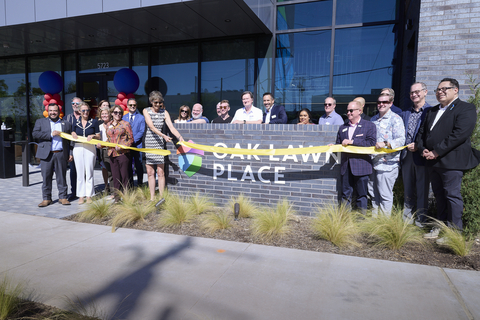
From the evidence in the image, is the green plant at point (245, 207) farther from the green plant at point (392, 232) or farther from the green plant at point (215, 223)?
the green plant at point (392, 232)

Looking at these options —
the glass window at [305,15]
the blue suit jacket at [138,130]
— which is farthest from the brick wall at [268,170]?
the glass window at [305,15]

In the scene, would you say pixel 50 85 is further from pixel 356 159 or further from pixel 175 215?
pixel 356 159

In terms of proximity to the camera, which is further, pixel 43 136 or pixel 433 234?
pixel 43 136

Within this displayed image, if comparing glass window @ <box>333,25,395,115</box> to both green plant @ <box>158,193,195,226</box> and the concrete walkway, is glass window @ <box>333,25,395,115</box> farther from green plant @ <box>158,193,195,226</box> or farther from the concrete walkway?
the concrete walkway

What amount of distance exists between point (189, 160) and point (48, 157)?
2684 millimetres

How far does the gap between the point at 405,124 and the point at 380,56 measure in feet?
14.1

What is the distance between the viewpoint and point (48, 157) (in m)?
6.20

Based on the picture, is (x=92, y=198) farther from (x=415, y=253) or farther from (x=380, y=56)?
(x=380, y=56)

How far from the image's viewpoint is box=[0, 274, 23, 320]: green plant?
252 cm

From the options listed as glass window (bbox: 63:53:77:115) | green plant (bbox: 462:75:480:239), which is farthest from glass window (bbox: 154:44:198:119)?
green plant (bbox: 462:75:480:239)

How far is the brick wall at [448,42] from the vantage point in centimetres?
564

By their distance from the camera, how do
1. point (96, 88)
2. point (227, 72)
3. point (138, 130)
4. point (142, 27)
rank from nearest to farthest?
point (138, 130) → point (142, 27) → point (227, 72) → point (96, 88)

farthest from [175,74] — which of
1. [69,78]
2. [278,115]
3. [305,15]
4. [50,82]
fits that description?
[278,115]

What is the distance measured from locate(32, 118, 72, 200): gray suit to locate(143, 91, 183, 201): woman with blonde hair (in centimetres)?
167
